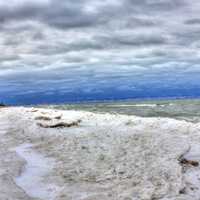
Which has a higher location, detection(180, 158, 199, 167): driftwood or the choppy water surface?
the choppy water surface

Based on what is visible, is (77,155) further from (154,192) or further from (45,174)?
(154,192)

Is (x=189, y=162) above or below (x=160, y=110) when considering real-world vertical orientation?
below

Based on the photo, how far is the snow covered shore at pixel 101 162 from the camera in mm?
14789

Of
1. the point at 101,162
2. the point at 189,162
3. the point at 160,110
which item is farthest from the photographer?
the point at 160,110

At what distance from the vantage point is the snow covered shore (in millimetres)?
14789

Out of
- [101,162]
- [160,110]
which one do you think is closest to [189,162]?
[101,162]

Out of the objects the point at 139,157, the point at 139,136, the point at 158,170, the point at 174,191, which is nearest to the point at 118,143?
the point at 139,136

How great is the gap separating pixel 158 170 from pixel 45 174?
488 centimetres

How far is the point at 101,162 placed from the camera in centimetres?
1950

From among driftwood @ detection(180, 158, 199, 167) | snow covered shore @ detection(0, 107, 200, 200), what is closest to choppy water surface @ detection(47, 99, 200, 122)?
snow covered shore @ detection(0, 107, 200, 200)

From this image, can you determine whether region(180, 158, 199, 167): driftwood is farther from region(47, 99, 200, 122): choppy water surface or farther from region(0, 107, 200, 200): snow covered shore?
region(47, 99, 200, 122): choppy water surface

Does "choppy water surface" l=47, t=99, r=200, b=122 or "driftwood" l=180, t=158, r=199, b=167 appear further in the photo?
"choppy water surface" l=47, t=99, r=200, b=122

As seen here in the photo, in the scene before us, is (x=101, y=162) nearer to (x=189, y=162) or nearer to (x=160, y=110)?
(x=189, y=162)

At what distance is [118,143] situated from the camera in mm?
24578
